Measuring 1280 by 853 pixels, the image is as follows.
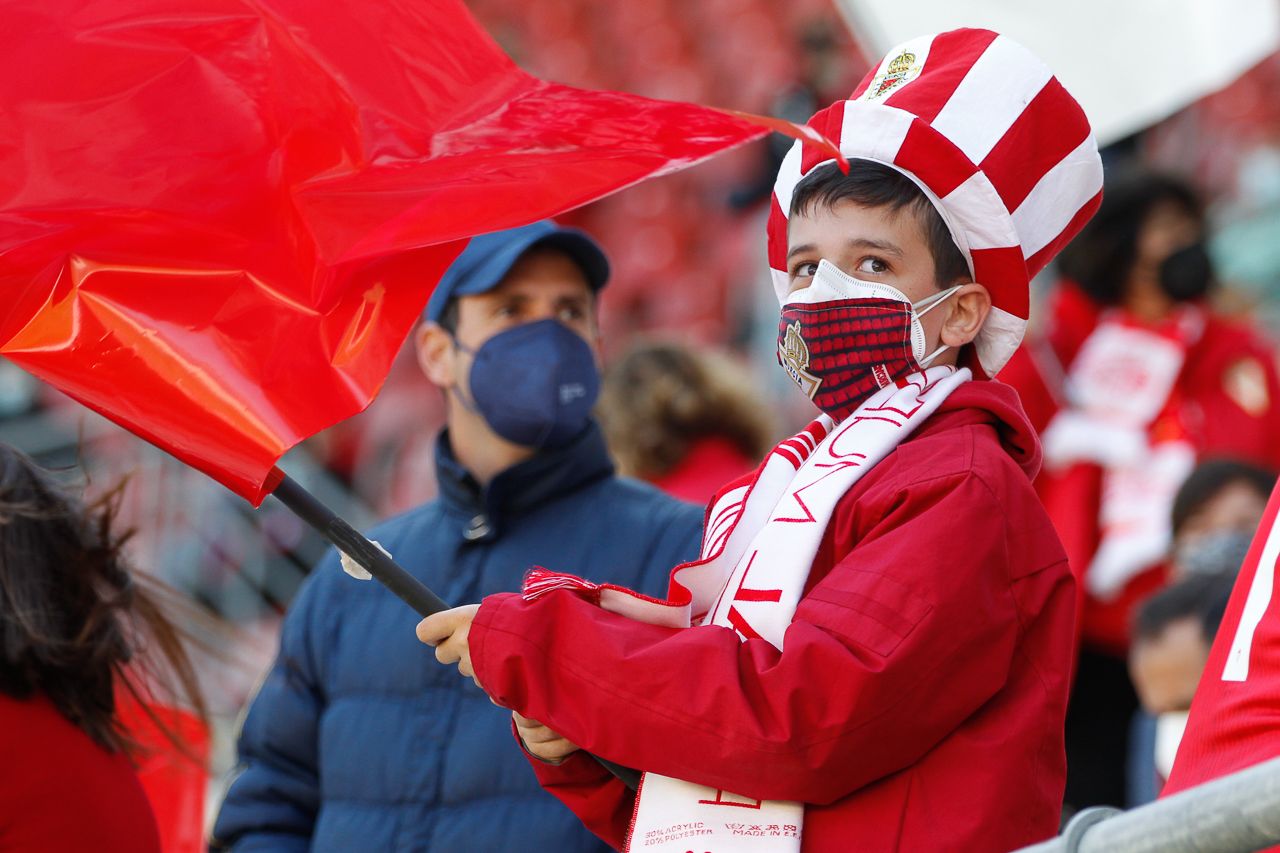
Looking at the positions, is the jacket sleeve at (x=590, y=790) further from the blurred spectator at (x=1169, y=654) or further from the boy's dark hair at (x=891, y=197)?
the blurred spectator at (x=1169, y=654)

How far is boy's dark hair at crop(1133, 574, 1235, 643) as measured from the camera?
153 inches

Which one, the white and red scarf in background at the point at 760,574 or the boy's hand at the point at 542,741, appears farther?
the boy's hand at the point at 542,741

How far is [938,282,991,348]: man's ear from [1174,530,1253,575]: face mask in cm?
201

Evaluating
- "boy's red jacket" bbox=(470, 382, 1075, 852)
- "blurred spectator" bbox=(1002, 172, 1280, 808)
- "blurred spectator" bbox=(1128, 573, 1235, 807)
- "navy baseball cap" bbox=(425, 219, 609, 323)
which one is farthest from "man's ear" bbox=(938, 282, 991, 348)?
"blurred spectator" bbox=(1002, 172, 1280, 808)

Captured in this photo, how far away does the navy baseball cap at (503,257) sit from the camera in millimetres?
3160

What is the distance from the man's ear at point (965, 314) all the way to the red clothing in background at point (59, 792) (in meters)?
1.38

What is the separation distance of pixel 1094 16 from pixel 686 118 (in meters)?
2.12

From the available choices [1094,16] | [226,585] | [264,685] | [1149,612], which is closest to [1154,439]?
[1149,612]

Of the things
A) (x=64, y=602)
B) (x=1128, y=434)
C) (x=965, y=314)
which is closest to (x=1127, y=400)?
(x=1128, y=434)

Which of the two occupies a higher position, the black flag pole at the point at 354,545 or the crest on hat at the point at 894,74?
the crest on hat at the point at 894,74

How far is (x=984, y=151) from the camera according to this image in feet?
7.22

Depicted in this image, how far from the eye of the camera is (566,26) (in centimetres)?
1270

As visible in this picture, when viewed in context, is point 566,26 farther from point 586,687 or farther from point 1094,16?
point 586,687

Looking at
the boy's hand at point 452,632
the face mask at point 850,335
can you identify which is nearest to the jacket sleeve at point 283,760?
the boy's hand at point 452,632
